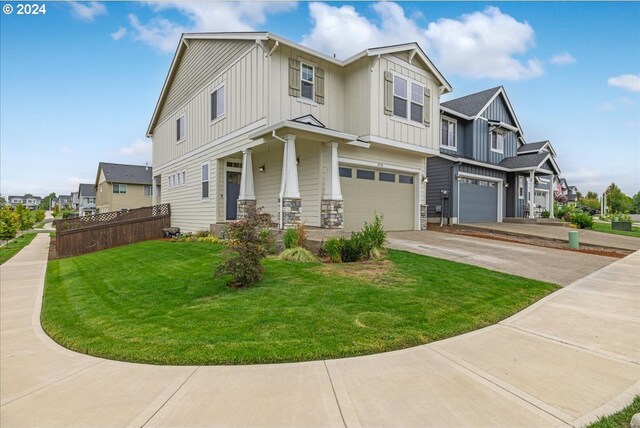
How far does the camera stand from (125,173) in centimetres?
3884

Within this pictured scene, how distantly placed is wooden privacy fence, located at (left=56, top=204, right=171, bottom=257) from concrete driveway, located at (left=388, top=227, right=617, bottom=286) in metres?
12.4

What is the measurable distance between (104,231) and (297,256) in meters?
11.8

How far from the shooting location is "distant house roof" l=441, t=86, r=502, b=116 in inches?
771

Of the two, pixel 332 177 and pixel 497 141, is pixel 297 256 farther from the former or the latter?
pixel 497 141

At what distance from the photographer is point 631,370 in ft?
9.86

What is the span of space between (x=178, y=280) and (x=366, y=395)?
541 cm

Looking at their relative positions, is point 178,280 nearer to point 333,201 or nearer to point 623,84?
point 333,201

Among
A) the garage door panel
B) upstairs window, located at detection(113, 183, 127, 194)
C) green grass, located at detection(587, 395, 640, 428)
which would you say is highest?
upstairs window, located at detection(113, 183, 127, 194)

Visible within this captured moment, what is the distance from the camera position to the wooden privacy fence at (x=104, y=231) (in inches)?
553

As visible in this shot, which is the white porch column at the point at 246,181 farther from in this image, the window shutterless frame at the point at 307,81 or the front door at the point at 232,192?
the window shutterless frame at the point at 307,81

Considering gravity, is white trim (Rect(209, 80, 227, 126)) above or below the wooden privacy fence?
above

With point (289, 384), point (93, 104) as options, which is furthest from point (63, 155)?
point (289, 384)

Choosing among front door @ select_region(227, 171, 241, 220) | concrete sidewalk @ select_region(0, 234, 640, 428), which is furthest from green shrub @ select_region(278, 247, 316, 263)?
front door @ select_region(227, 171, 241, 220)

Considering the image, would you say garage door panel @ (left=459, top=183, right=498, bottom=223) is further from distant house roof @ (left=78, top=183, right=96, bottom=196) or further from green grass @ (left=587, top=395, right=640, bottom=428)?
distant house roof @ (left=78, top=183, right=96, bottom=196)
